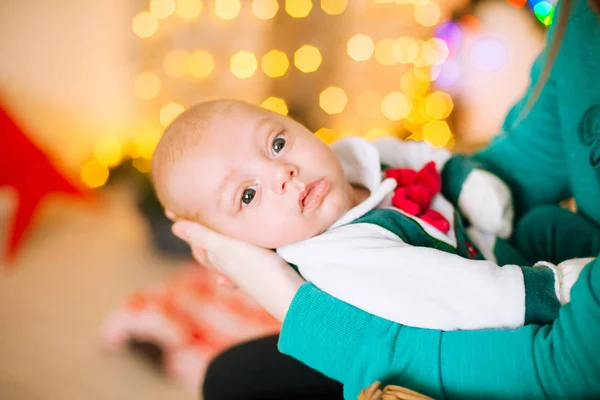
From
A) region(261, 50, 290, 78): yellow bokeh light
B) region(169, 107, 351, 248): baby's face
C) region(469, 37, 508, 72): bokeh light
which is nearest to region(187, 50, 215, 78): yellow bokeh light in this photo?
region(261, 50, 290, 78): yellow bokeh light

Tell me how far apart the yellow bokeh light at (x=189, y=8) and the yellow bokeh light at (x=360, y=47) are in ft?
2.54

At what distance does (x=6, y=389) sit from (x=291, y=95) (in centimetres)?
180

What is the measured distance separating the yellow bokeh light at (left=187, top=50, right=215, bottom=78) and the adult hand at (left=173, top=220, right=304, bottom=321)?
1.79 m

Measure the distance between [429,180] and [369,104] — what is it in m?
1.89

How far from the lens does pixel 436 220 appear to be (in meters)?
0.94

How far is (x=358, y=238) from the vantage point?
2.64 feet

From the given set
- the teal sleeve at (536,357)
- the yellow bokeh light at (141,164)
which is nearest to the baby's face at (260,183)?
the teal sleeve at (536,357)

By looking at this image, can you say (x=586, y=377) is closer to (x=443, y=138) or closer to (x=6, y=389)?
(x=6, y=389)

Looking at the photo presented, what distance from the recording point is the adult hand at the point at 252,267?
31.7 inches

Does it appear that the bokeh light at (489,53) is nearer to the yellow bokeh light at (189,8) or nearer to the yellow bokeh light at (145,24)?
the yellow bokeh light at (189,8)

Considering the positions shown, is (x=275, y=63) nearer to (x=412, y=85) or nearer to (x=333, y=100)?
(x=333, y=100)

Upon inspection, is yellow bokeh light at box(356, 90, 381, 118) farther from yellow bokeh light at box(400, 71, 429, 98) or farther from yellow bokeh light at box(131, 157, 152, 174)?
yellow bokeh light at box(131, 157, 152, 174)

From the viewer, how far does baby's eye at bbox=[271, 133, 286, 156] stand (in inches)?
38.7

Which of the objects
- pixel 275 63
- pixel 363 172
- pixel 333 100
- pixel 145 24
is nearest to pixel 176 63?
pixel 145 24
